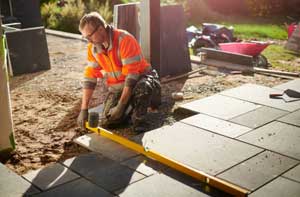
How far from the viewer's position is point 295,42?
30.9 ft

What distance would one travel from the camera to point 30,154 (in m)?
4.70

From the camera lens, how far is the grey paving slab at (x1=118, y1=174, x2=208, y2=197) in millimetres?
3802

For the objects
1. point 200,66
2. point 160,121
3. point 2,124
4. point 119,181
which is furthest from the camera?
point 200,66

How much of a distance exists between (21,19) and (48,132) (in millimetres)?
6582

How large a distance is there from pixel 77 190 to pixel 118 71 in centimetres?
170

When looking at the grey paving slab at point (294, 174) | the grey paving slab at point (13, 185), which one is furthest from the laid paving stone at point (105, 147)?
the grey paving slab at point (294, 174)

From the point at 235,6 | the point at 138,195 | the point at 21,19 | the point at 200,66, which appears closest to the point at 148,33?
the point at 200,66

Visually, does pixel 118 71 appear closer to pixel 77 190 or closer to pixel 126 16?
pixel 77 190

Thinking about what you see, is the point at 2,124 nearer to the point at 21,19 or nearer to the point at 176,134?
the point at 176,134

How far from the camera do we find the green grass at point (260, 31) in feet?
→ 37.1

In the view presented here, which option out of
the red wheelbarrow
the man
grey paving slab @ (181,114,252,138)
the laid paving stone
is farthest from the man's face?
the red wheelbarrow

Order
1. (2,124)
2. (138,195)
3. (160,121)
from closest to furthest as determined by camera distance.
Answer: (138,195) < (2,124) < (160,121)

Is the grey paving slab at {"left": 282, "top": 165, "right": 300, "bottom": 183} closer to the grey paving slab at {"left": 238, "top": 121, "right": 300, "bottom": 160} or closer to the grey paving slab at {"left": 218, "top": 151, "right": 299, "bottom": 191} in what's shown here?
the grey paving slab at {"left": 218, "top": 151, "right": 299, "bottom": 191}

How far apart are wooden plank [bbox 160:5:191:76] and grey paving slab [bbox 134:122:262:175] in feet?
7.84
